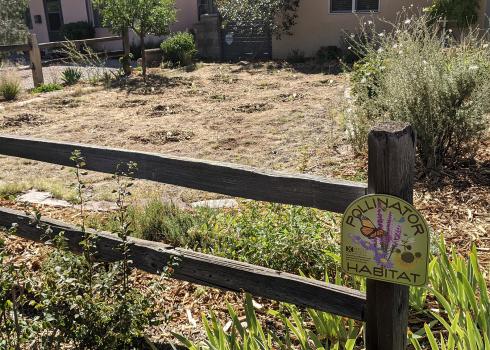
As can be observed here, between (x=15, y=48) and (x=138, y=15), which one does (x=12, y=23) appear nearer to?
(x=15, y=48)

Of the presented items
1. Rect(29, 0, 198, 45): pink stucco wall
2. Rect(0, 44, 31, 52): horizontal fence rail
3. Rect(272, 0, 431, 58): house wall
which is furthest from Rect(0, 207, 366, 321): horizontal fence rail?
Rect(29, 0, 198, 45): pink stucco wall

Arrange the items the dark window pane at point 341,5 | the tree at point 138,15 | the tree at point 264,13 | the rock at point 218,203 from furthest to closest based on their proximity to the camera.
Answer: the dark window pane at point 341,5, the tree at point 264,13, the tree at point 138,15, the rock at point 218,203

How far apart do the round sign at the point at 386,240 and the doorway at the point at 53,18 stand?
24405 millimetres

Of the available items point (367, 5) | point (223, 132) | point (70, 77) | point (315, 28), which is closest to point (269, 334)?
point (223, 132)

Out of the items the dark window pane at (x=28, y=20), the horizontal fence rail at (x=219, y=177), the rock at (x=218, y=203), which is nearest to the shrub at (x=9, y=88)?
the rock at (x=218, y=203)

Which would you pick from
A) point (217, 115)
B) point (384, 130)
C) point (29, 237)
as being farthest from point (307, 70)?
point (384, 130)

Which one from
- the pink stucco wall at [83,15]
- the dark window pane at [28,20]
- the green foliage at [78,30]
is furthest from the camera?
the dark window pane at [28,20]

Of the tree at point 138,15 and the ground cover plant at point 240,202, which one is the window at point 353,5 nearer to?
the ground cover plant at point 240,202

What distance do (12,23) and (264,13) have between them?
11.9m

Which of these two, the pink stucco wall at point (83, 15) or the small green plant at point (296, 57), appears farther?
the pink stucco wall at point (83, 15)

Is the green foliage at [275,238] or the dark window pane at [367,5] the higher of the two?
the dark window pane at [367,5]

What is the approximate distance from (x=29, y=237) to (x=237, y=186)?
1.53 metres

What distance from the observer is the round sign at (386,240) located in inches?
71.2

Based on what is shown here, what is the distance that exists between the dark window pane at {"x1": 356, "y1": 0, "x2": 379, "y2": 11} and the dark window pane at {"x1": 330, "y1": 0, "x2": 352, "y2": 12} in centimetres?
29
